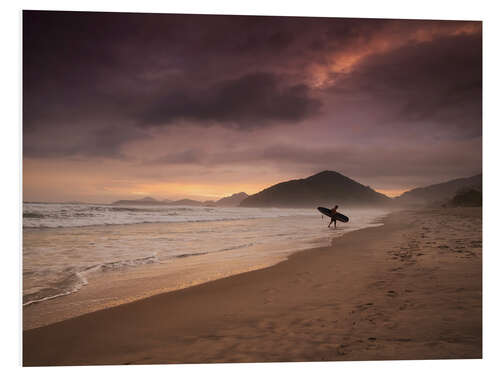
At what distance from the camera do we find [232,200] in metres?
7.15

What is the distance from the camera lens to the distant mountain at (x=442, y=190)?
462 centimetres

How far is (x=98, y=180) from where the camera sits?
16.3ft

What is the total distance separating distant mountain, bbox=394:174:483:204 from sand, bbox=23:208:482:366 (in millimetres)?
1602

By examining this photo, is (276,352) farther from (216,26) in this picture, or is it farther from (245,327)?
(216,26)

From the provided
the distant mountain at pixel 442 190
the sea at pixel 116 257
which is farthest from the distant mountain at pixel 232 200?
the distant mountain at pixel 442 190

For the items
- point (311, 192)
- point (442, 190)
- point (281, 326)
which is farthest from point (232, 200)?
point (281, 326)

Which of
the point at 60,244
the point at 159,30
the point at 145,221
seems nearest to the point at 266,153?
the point at 159,30

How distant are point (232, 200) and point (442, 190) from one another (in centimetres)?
440

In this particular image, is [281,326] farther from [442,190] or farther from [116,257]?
[442,190]

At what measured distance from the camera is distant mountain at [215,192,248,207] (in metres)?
6.80

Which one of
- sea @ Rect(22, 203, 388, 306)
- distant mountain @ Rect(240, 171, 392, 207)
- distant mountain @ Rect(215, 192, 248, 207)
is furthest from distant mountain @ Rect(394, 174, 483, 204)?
distant mountain @ Rect(215, 192, 248, 207)

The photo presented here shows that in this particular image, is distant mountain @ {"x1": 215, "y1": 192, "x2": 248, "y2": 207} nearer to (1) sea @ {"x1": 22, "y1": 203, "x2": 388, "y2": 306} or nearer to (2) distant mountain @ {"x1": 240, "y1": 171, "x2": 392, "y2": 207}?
(2) distant mountain @ {"x1": 240, "y1": 171, "x2": 392, "y2": 207}

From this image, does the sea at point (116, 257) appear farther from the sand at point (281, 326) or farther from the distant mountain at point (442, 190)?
the distant mountain at point (442, 190)

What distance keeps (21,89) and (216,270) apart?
3591 mm
